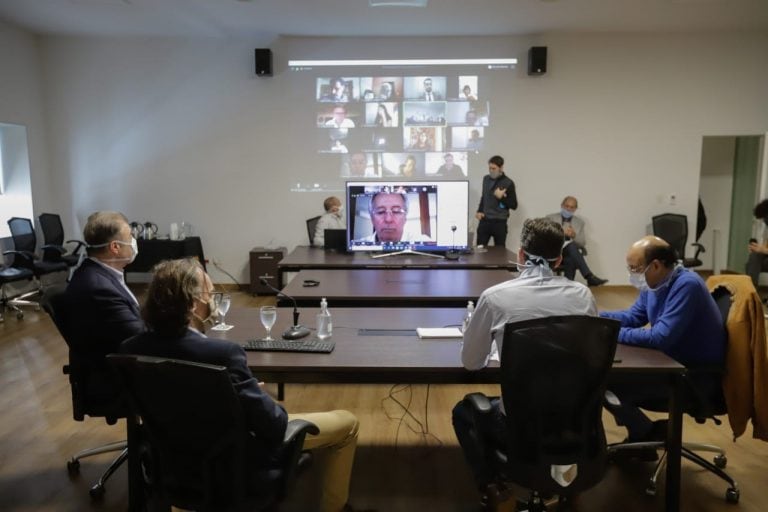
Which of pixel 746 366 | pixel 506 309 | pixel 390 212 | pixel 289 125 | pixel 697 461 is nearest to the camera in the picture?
pixel 506 309

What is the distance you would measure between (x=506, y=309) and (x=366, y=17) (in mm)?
4952

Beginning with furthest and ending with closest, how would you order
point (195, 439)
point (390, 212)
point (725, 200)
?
1. point (725, 200)
2. point (390, 212)
3. point (195, 439)

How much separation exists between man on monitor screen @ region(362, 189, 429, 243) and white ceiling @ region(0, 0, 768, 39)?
2.25 m

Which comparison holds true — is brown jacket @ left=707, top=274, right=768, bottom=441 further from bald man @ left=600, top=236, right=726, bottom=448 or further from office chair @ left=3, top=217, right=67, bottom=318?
office chair @ left=3, top=217, right=67, bottom=318

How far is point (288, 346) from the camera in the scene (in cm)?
231

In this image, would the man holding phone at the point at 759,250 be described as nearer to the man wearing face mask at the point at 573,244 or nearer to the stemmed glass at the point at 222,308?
the man wearing face mask at the point at 573,244

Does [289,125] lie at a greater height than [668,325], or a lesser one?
greater

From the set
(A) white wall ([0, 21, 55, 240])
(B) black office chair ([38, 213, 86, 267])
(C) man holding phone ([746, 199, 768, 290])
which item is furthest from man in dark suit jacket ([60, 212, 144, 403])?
(C) man holding phone ([746, 199, 768, 290])

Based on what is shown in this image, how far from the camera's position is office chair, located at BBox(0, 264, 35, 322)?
5.62 meters

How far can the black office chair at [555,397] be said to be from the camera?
177 centimetres

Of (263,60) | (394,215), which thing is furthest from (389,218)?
(263,60)

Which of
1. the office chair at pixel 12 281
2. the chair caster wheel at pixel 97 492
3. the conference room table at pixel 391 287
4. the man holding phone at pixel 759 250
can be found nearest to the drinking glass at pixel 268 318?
the conference room table at pixel 391 287

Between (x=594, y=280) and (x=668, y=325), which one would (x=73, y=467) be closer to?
(x=668, y=325)

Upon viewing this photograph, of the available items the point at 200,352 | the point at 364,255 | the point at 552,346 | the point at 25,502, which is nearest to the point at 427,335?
the point at 552,346
